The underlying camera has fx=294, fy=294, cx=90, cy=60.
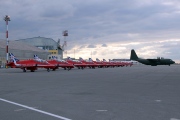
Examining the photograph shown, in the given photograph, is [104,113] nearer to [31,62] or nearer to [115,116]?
[115,116]

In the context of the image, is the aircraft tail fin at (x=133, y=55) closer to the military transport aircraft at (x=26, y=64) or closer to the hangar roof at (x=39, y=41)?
the hangar roof at (x=39, y=41)

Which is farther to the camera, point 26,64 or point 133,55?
point 133,55

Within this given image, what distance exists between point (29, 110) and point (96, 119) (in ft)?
8.85

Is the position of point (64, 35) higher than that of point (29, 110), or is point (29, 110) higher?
point (64, 35)

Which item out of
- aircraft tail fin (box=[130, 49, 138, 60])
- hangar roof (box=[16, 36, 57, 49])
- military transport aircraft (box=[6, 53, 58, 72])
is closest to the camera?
military transport aircraft (box=[6, 53, 58, 72])

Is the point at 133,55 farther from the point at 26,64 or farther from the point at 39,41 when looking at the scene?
the point at 26,64

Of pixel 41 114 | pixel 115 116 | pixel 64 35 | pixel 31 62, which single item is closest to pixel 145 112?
pixel 115 116

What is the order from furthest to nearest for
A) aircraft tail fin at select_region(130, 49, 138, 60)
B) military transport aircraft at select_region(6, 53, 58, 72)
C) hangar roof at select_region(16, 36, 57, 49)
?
hangar roof at select_region(16, 36, 57, 49) < aircraft tail fin at select_region(130, 49, 138, 60) < military transport aircraft at select_region(6, 53, 58, 72)

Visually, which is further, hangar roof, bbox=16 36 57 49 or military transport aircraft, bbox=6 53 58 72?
hangar roof, bbox=16 36 57 49

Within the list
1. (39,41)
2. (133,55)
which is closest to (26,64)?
(133,55)

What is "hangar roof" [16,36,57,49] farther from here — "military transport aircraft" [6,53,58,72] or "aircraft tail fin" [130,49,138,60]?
"military transport aircraft" [6,53,58,72]

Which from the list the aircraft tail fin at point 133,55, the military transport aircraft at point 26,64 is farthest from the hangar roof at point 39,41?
the military transport aircraft at point 26,64

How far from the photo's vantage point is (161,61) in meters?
102

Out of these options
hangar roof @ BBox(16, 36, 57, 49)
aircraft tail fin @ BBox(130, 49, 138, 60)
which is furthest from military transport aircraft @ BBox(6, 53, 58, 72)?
hangar roof @ BBox(16, 36, 57, 49)
